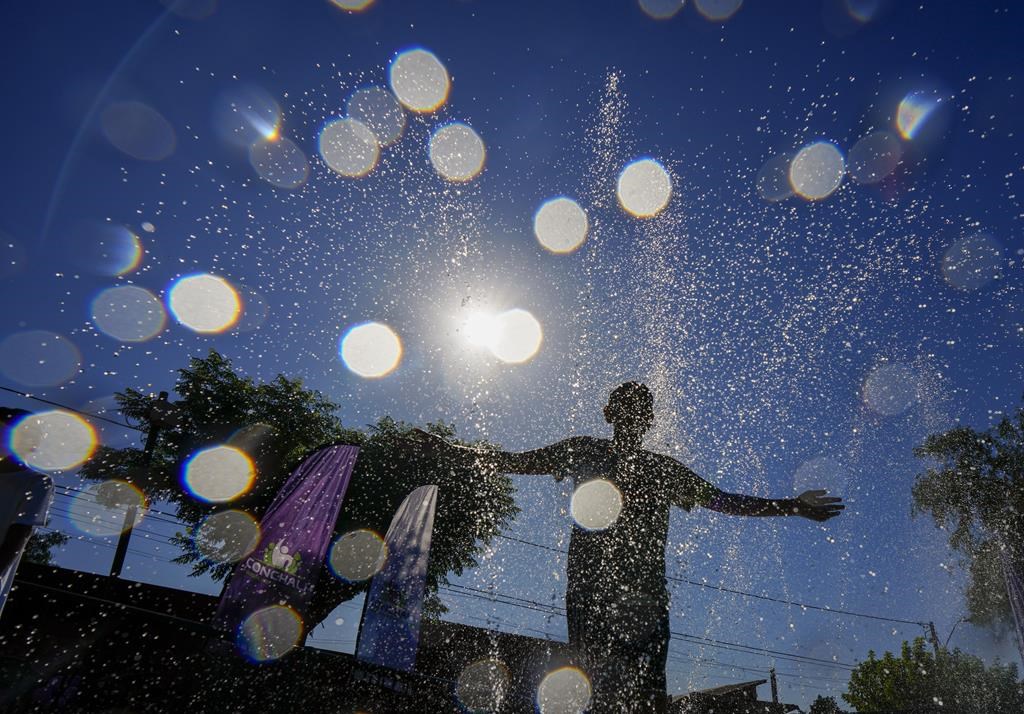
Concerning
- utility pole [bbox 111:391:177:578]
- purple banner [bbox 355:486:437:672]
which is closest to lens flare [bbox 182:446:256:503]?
utility pole [bbox 111:391:177:578]

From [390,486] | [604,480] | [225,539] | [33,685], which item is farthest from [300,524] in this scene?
[225,539]

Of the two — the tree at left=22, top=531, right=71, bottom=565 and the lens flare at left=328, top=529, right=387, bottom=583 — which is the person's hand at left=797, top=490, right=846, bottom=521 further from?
the tree at left=22, top=531, right=71, bottom=565

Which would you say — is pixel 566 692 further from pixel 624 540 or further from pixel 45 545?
pixel 45 545

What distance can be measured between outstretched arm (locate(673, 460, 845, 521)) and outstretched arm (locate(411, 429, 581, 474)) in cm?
75

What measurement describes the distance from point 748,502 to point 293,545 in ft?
23.4

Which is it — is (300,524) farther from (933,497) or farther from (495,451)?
(933,497)

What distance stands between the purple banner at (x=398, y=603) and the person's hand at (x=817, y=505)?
491 cm

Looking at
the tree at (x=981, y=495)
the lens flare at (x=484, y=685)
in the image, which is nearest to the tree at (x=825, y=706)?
the tree at (x=981, y=495)

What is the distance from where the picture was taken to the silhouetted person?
257 cm

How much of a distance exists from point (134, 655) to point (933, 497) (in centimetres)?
2637

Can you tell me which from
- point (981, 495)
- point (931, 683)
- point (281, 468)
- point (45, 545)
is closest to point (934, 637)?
point (931, 683)

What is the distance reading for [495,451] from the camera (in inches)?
139

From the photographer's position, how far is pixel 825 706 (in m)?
32.9

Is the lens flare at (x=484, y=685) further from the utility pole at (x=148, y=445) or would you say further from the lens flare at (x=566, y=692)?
the lens flare at (x=566, y=692)
